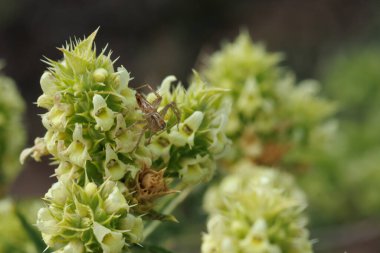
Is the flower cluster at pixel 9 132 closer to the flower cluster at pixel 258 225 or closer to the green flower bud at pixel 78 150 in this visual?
the flower cluster at pixel 258 225

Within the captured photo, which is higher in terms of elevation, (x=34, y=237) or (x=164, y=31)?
(x=164, y=31)

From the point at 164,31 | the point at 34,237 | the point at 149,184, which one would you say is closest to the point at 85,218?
the point at 149,184

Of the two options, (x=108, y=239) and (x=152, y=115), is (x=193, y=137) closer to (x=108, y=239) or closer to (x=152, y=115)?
(x=152, y=115)

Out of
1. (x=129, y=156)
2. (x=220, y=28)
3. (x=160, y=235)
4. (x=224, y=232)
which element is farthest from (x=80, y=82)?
(x=220, y=28)

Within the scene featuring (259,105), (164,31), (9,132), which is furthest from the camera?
(164,31)

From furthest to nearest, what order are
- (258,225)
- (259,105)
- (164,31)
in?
(164,31) → (259,105) → (258,225)

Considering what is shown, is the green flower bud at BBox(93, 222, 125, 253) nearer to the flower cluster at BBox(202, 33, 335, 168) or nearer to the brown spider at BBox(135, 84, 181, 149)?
the brown spider at BBox(135, 84, 181, 149)

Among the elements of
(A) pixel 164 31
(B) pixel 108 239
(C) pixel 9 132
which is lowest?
(B) pixel 108 239

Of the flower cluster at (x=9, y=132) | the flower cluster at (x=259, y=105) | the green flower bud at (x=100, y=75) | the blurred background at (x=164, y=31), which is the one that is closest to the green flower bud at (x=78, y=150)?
the green flower bud at (x=100, y=75)
